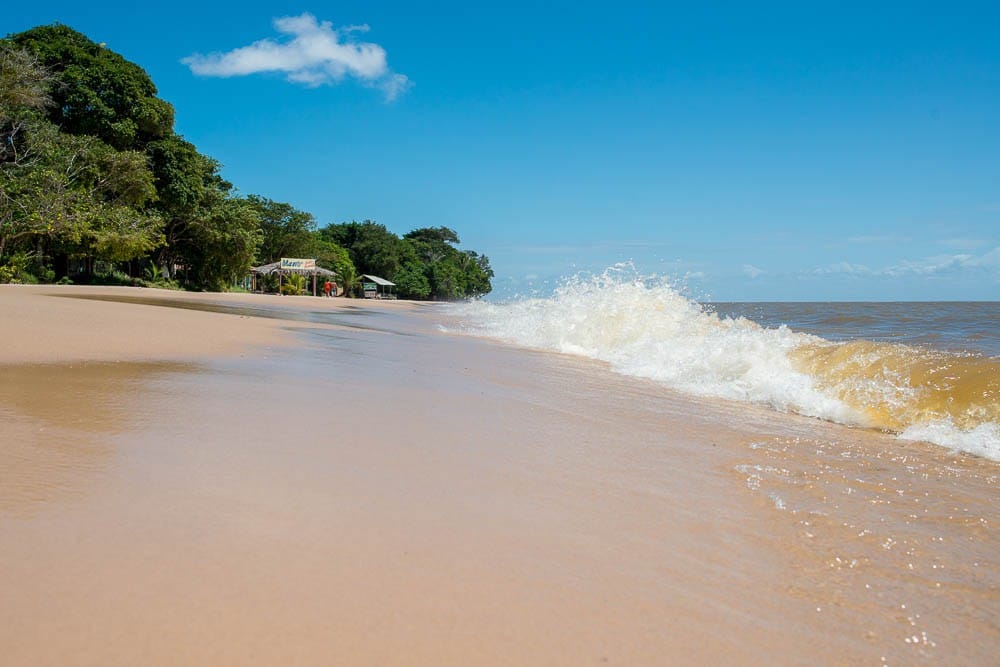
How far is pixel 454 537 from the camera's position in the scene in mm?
2127

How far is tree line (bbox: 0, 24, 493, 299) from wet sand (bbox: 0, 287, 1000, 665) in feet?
70.1

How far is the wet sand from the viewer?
1522 mm

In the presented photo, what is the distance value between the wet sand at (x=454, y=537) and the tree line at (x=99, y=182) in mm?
21352

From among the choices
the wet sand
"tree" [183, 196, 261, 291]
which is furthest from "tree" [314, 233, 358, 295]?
the wet sand

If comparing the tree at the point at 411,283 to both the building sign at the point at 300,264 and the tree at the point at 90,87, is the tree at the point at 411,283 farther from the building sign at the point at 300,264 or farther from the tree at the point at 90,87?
the tree at the point at 90,87

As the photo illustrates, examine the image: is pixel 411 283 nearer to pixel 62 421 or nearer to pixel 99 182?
pixel 99 182

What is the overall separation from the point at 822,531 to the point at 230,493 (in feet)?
7.30

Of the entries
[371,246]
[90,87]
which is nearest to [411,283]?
[371,246]

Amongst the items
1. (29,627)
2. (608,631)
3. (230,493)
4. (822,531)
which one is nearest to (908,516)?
(822,531)

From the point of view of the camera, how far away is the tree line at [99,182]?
21.1 m

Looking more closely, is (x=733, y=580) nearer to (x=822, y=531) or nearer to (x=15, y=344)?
(x=822, y=531)

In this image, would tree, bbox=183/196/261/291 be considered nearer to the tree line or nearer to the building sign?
the tree line

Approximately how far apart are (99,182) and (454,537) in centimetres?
2806

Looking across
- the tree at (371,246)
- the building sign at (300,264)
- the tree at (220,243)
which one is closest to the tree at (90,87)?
the tree at (220,243)
